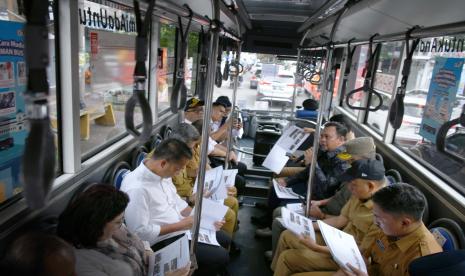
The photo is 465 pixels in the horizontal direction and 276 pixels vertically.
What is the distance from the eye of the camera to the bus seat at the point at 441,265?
1.51 metres

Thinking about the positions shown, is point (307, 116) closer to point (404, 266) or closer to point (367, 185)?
point (367, 185)

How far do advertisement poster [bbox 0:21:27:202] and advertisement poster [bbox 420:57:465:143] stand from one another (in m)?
3.20

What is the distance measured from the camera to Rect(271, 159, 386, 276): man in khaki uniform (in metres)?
2.47

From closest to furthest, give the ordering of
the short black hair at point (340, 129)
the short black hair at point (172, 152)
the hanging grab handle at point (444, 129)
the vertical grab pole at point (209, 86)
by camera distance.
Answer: the hanging grab handle at point (444, 129) < the vertical grab pole at point (209, 86) < the short black hair at point (172, 152) < the short black hair at point (340, 129)

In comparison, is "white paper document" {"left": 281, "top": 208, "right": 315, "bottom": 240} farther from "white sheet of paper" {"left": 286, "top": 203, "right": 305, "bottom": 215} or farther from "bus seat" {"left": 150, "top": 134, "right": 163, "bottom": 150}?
"bus seat" {"left": 150, "top": 134, "right": 163, "bottom": 150}

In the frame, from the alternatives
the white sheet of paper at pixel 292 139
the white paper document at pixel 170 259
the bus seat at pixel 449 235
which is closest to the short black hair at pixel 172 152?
the white paper document at pixel 170 259

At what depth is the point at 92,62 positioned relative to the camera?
9.16ft

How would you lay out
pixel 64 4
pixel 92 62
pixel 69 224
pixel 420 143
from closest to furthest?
1. pixel 69 224
2. pixel 64 4
3. pixel 92 62
4. pixel 420 143

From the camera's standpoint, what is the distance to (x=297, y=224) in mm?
2521

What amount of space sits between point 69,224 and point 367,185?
5.92ft

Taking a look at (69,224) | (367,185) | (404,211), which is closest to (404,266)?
(404,211)

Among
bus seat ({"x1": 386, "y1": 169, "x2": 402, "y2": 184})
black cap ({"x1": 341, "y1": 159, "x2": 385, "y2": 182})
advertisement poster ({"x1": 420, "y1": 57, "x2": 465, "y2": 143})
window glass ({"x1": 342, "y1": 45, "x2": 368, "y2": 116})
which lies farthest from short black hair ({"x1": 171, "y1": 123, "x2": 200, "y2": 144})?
window glass ({"x1": 342, "y1": 45, "x2": 368, "y2": 116})

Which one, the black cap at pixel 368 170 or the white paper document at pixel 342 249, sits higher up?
the black cap at pixel 368 170

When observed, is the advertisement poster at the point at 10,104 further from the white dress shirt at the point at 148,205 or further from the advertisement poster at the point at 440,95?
the advertisement poster at the point at 440,95
